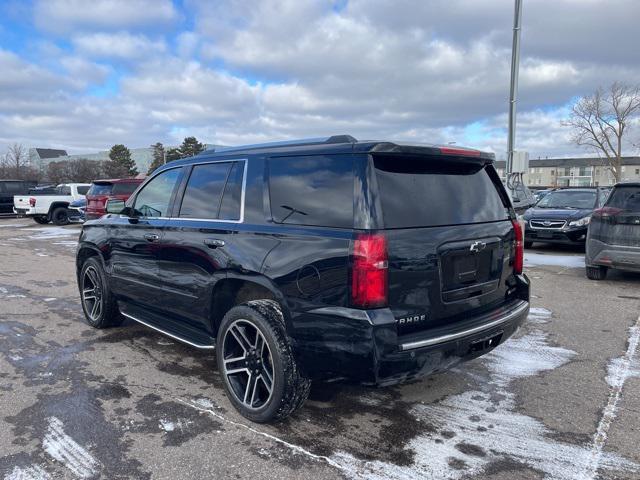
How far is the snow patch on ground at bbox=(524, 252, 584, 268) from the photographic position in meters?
9.87

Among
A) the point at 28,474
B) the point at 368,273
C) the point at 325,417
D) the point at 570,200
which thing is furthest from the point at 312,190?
the point at 570,200

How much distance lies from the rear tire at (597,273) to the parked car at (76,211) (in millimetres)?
17963

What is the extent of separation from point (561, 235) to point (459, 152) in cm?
901

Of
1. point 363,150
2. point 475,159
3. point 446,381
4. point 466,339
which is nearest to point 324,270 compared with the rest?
point 363,150

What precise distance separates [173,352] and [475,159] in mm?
3261

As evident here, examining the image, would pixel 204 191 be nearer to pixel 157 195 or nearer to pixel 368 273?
pixel 157 195

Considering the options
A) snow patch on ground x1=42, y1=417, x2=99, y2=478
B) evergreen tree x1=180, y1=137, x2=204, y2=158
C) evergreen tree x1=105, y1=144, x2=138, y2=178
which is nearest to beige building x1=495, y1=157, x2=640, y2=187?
evergreen tree x1=180, y1=137, x2=204, y2=158

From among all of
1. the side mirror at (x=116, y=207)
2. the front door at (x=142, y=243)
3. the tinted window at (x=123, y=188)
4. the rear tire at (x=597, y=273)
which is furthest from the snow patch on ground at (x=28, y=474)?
the tinted window at (x=123, y=188)

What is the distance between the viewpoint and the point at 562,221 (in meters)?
11.2

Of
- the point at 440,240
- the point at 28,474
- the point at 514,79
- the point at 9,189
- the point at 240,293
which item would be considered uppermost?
the point at 514,79

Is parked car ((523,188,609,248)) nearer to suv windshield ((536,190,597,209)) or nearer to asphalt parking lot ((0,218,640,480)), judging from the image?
suv windshield ((536,190,597,209))

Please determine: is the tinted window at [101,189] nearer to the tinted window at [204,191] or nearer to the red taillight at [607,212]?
the tinted window at [204,191]

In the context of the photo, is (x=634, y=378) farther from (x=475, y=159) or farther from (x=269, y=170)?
(x=269, y=170)

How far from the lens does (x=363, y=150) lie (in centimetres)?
297
